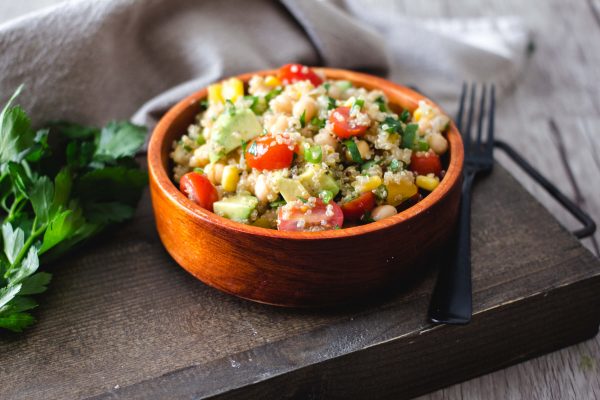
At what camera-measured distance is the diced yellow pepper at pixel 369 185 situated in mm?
1865

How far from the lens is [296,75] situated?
2.30m

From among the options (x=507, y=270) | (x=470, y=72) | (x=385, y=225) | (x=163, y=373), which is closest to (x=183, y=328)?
(x=163, y=373)

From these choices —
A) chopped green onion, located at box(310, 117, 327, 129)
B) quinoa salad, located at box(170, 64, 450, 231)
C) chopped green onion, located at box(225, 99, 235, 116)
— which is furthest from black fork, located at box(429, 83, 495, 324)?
chopped green onion, located at box(225, 99, 235, 116)

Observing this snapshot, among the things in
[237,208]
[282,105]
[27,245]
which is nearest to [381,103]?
[282,105]

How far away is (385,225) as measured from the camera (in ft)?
5.78

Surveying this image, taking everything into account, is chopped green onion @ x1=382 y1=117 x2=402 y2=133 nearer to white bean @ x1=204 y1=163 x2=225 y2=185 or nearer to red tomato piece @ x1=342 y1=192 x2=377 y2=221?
red tomato piece @ x1=342 y1=192 x2=377 y2=221

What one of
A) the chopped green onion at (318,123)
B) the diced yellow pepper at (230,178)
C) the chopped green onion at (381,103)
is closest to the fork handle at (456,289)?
the chopped green onion at (381,103)

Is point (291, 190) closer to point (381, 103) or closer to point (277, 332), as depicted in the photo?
point (277, 332)

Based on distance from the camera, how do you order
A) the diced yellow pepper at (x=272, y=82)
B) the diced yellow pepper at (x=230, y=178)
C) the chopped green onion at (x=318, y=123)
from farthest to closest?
1. the diced yellow pepper at (x=272, y=82)
2. the chopped green onion at (x=318, y=123)
3. the diced yellow pepper at (x=230, y=178)

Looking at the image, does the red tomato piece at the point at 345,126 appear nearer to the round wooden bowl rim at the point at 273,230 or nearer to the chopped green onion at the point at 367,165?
the chopped green onion at the point at 367,165

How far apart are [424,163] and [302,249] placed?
0.52 meters

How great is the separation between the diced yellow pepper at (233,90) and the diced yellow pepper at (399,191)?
2.08ft

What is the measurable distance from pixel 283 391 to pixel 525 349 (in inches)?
31.0

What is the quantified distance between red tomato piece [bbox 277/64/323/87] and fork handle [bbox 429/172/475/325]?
71 centimetres
